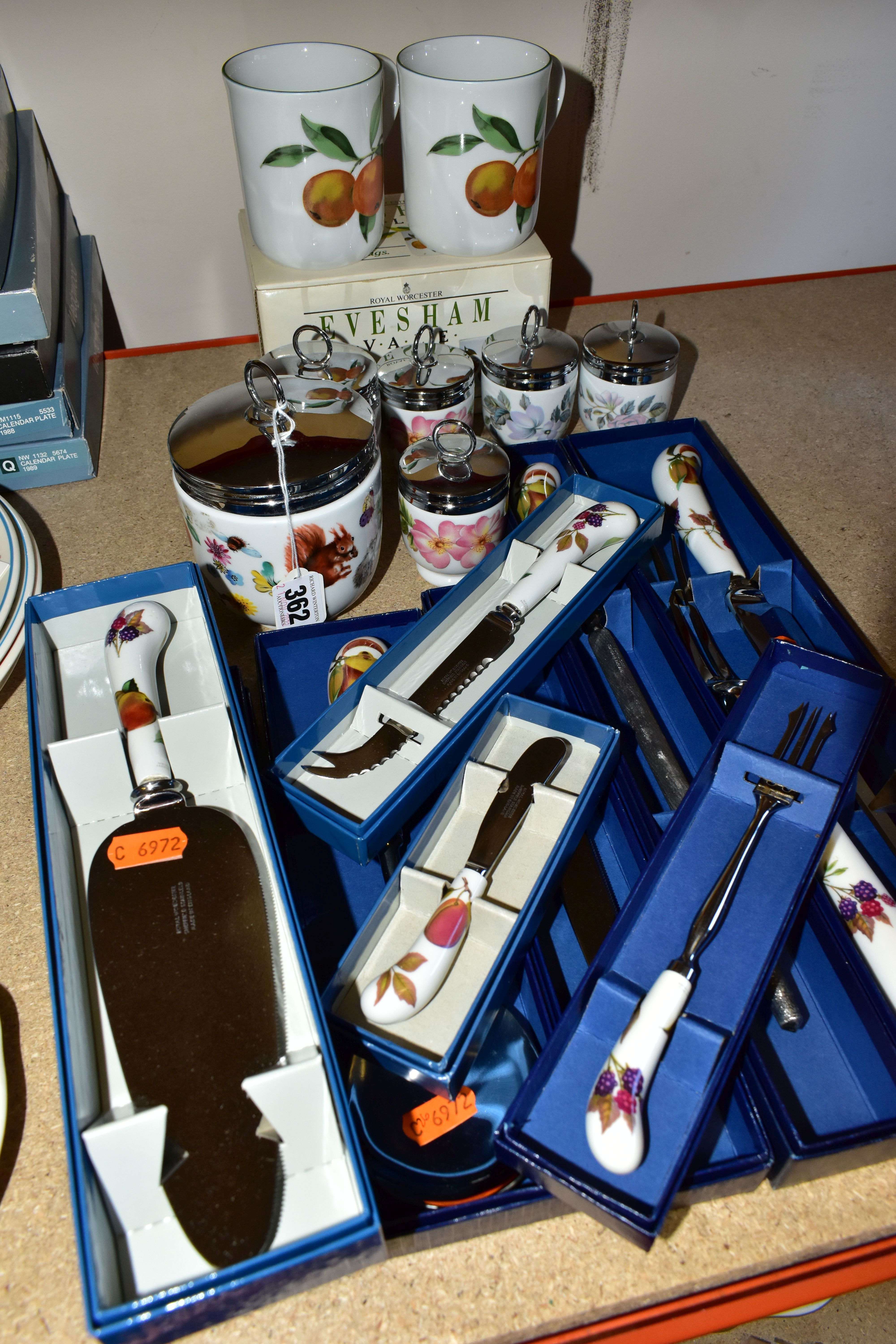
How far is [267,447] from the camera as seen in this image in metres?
0.69

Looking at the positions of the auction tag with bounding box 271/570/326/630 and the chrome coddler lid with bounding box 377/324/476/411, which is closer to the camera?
the auction tag with bounding box 271/570/326/630

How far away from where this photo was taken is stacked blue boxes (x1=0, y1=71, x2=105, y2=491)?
2.85 feet

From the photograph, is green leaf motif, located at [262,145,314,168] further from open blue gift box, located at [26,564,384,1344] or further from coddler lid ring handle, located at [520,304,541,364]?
open blue gift box, located at [26,564,384,1344]

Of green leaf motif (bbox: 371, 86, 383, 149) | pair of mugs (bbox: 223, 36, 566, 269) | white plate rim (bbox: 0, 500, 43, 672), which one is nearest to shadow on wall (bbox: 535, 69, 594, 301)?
pair of mugs (bbox: 223, 36, 566, 269)

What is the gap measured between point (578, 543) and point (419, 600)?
190mm

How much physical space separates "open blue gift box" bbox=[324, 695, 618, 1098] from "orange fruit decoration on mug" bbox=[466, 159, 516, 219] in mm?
563

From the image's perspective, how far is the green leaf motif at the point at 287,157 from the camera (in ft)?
2.69

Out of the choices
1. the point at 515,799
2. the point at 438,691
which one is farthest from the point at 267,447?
the point at 515,799

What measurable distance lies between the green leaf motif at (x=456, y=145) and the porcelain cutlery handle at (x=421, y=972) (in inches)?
28.6

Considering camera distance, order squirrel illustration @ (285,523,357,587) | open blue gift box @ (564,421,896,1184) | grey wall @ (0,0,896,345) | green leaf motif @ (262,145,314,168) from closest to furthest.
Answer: open blue gift box @ (564,421,896,1184), squirrel illustration @ (285,523,357,587), green leaf motif @ (262,145,314,168), grey wall @ (0,0,896,345)

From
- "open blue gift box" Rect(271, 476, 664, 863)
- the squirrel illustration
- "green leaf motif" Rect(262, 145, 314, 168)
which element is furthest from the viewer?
"green leaf motif" Rect(262, 145, 314, 168)

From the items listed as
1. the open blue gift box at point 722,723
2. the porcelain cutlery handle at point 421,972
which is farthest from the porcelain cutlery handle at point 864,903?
the porcelain cutlery handle at point 421,972

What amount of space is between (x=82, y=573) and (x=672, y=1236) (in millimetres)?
784

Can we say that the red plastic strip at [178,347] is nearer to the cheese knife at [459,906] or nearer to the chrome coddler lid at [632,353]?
the chrome coddler lid at [632,353]
